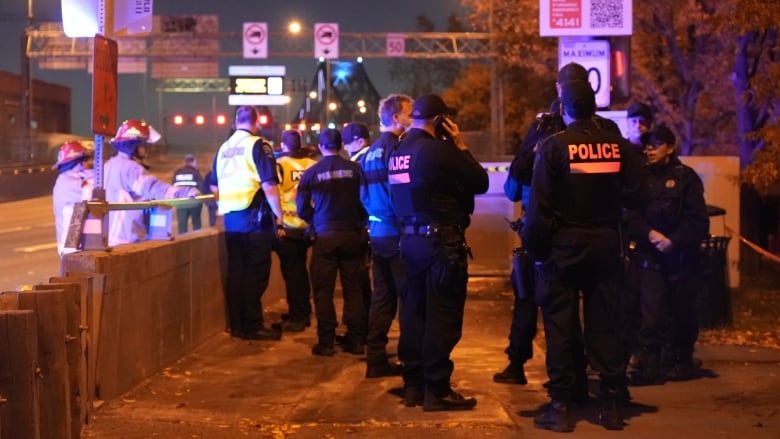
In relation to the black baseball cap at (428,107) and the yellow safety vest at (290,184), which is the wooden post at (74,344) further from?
the yellow safety vest at (290,184)

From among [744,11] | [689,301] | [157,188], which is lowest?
[689,301]

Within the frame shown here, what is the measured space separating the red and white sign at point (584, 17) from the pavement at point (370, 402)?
3217 mm

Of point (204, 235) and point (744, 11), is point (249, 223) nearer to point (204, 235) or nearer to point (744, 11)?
point (204, 235)

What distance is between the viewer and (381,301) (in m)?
7.84

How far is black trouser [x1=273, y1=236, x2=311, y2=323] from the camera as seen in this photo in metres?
9.89

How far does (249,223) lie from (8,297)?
425cm

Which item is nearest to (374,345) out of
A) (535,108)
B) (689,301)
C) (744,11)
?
(689,301)

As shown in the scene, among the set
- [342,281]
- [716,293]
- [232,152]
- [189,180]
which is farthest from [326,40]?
[342,281]

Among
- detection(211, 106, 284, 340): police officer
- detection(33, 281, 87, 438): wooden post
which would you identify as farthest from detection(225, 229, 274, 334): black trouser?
detection(33, 281, 87, 438): wooden post

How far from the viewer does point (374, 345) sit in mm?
7742

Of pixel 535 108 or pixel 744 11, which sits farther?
pixel 535 108

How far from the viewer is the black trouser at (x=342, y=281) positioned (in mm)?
8719

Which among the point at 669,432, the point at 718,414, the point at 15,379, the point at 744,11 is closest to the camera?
the point at 15,379

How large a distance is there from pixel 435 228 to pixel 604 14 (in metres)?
4.67
